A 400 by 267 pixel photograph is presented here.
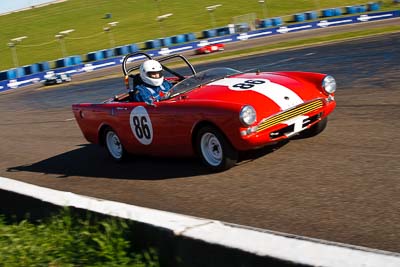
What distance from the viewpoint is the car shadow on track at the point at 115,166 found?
7.01 meters

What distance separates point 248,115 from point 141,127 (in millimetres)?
1939

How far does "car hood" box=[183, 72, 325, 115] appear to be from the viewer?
632cm

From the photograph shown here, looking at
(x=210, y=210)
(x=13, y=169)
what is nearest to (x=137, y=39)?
(x=13, y=169)

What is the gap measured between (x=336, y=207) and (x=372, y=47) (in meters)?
14.4

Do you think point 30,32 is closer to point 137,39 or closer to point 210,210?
point 137,39

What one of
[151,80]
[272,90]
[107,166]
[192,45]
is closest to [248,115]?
[272,90]

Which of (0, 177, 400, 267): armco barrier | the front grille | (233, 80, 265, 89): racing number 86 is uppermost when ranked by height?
(233, 80, 265, 89): racing number 86

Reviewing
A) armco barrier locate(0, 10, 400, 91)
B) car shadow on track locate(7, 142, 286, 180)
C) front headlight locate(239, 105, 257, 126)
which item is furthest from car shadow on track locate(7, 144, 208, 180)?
armco barrier locate(0, 10, 400, 91)

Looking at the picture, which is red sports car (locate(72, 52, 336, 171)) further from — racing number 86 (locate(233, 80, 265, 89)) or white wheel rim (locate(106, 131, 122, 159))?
white wheel rim (locate(106, 131, 122, 159))

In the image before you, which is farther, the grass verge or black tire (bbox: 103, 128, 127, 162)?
black tire (bbox: 103, 128, 127, 162)

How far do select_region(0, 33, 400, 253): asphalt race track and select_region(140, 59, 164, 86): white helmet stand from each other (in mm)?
1121

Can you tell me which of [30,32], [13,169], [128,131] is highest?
[30,32]

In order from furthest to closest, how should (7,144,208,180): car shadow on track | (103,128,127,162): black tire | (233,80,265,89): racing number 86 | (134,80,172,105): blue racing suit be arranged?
(103,128,127,162): black tire → (134,80,172,105): blue racing suit → (7,144,208,180): car shadow on track → (233,80,265,89): racing number 86

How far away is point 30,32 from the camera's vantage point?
225ft
